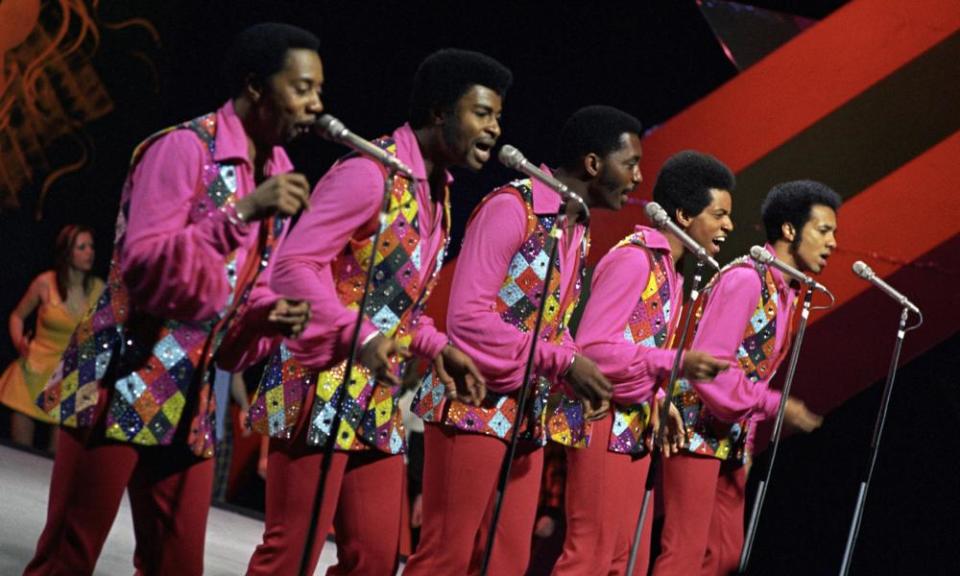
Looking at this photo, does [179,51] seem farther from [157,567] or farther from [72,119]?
[157,567]

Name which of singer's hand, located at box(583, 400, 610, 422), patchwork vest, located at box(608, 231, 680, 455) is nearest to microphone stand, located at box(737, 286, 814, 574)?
patchwork vest, located at box(608, 231, 680, 455)

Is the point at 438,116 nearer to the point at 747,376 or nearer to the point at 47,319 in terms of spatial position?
the point at 747,376

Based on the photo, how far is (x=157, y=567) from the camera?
323 centimetres

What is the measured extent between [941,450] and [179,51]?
15.2ft

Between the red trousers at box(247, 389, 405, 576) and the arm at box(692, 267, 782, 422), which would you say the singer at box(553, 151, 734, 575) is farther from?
the red trousers at box(247, 389, 405, 576)

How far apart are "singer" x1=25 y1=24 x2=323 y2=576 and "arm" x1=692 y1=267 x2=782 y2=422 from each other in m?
2.37

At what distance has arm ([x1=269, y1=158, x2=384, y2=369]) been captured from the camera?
11.5ft

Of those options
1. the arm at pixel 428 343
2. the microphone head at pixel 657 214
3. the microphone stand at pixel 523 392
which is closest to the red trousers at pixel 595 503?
the microphone head at pixel 657 214

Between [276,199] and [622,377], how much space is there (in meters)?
2.10

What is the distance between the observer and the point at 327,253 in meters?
3.62

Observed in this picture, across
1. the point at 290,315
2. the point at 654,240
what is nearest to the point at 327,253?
the point at 290,315

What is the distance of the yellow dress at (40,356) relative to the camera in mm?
8289

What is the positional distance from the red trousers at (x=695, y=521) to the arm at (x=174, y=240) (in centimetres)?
268

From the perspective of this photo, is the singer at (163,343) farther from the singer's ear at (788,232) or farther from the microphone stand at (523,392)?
the singer's ear at (788,232)
